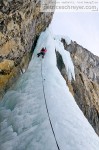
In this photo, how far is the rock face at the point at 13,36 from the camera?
11.0 meters

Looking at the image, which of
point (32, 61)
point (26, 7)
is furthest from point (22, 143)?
point (32, 61)

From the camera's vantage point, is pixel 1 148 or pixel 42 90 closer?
pixel 1 148

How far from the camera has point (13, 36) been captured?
12.2m

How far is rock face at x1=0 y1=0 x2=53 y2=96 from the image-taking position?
10953 mm

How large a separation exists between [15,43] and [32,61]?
10.8 ft

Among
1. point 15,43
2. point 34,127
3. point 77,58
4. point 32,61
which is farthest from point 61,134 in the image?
point 77,58

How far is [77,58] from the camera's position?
3070cm

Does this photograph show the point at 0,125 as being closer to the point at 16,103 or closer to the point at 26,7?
the point at 16,103

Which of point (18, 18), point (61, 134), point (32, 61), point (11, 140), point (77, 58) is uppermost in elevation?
point (18, 18)

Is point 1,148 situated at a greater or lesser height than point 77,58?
greater

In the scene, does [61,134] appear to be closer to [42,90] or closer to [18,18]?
[42,90]

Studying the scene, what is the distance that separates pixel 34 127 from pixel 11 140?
713 millimetres

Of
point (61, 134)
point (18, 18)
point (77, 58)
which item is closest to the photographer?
point (61, 134)

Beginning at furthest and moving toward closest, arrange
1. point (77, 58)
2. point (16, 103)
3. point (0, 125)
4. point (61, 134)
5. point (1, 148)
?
point (77, 58) < point (16, 103) < point (0, 125) < point (1, 148) < point (61, 134)
